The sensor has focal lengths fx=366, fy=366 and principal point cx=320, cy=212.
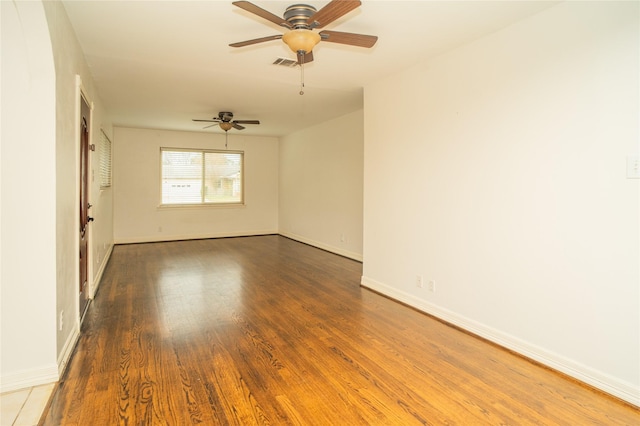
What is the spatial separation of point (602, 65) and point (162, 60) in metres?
3.59

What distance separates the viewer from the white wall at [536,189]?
2.19 meters

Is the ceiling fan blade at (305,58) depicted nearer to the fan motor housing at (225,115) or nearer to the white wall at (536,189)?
the white wall at (536,189)

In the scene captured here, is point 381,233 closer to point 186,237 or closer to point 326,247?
point 326,247

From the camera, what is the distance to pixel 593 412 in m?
2.04

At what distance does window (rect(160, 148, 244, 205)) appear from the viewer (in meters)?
8.21

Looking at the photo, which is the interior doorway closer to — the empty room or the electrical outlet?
the empty room

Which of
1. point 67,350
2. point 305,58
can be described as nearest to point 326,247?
point 305,58

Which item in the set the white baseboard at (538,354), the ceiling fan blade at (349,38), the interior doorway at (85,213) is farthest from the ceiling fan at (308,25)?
the white baseboard at (538,354)

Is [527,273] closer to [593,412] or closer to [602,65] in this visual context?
[593,412]

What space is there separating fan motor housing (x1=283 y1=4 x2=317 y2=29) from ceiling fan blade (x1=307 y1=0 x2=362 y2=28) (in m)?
0.07

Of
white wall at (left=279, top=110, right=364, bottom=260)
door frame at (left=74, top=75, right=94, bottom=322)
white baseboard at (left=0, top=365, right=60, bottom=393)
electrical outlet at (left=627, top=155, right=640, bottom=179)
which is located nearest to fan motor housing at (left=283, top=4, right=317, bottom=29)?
door frame at (left=74, top=75, right=94, bottom=322)

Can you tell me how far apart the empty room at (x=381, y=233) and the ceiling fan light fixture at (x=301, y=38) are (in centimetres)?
2

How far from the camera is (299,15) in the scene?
2.38 m

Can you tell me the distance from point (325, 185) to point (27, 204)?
527 centimetres
